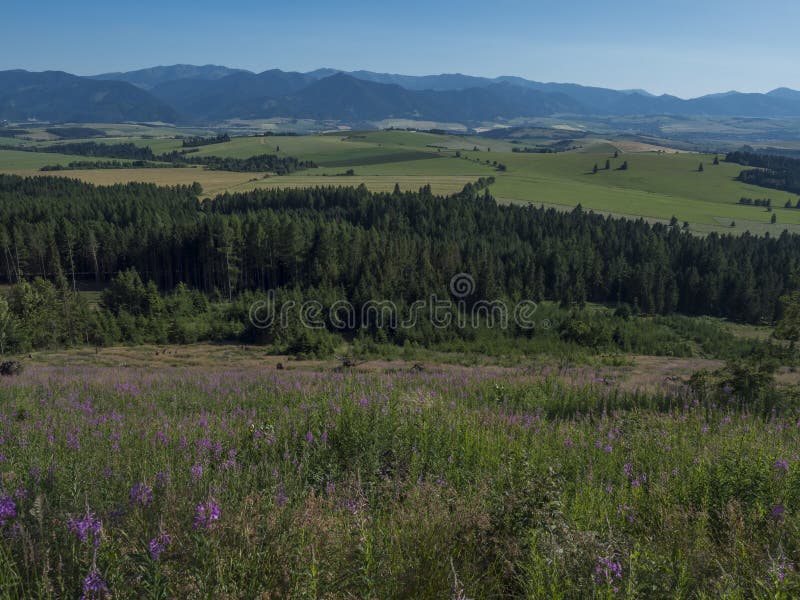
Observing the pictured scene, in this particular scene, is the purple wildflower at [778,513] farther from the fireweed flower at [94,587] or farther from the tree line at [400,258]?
the tree line at [400,258]

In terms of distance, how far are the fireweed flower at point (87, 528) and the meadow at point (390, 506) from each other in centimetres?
2

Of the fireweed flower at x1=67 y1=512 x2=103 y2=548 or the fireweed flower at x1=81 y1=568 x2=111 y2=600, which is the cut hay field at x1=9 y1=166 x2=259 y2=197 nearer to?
the fireweed flower at x1=67 y1=512 x2=103 y2=548

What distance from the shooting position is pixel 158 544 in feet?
11.8

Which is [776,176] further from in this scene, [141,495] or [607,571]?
[141,495]

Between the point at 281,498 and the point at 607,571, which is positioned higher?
the point at 607,571

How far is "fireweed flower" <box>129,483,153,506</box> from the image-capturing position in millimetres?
4355

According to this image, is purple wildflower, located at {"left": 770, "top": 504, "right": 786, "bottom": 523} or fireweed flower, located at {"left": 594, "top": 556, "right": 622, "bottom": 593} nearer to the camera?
fireweed flower, located at {"left": 594, "top": 556, "right": 622, "bottom": 593}

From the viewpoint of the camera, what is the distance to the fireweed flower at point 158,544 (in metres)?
3.43

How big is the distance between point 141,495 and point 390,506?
233cm

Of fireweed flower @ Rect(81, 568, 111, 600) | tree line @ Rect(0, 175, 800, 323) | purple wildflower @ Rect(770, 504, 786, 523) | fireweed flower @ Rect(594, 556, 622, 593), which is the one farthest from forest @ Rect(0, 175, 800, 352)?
fireweed flower @ Rect(81, 568, 111, 600)

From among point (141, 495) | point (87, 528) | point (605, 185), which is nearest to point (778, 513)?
point (141, 495)

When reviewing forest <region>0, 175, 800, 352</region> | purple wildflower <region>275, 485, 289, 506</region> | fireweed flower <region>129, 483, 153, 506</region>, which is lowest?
forest <region>0, 175, 800, 352</region>

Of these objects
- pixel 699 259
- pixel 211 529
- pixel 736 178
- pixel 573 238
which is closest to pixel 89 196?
pixel 573 238

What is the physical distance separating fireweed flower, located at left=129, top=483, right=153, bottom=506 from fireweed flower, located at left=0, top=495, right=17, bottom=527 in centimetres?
84
